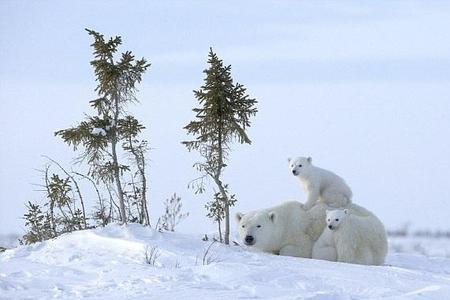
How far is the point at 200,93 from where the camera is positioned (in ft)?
47.0

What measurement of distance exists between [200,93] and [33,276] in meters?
5.67

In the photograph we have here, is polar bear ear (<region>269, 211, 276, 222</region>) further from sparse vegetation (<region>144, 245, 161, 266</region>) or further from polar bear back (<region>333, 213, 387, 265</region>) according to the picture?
sparse vegetation (<region>144, 245, 161, 266</region>)

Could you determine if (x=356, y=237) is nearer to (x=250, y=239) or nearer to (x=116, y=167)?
(x=250, y=239)

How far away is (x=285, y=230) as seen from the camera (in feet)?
43.8

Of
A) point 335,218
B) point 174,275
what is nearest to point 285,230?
point 335,218

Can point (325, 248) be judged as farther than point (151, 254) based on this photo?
Yes

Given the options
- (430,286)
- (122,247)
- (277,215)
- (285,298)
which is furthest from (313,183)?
(285,298)

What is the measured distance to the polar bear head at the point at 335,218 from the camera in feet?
41.1

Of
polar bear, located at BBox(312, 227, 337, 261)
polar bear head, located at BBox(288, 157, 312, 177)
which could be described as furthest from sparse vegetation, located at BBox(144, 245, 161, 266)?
polar bear head, located at BBox(288, 157, 312, 177)

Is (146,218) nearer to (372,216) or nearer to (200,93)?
(200,93)

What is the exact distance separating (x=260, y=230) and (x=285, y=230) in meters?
0.47

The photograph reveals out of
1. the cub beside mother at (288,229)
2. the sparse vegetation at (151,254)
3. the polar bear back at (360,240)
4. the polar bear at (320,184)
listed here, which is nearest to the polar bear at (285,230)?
the cub beside mother at (288,229)

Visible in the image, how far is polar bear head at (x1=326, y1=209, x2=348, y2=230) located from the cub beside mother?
1.87 feet

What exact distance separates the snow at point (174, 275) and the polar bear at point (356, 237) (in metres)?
1.16
